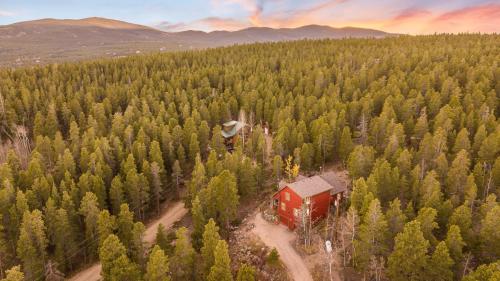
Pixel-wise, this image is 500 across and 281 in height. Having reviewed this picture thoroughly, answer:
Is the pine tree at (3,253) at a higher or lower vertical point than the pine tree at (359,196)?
lower

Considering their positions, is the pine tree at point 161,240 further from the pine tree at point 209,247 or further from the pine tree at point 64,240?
the pine tree at point 64,240

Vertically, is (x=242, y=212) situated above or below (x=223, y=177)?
below

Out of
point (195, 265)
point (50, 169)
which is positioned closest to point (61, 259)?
point (195, 265)

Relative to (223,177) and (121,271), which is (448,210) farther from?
(121,271)

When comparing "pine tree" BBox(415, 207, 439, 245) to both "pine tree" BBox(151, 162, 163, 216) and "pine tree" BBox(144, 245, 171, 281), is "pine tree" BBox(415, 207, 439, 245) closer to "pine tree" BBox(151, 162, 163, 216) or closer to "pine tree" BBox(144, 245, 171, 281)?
"pine tree" BBox(144, 245, 171, 281)

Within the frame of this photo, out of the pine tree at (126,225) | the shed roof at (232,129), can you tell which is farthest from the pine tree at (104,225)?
the shed roof at (232,129)

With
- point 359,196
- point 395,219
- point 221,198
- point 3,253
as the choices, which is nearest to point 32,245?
point 3,253
